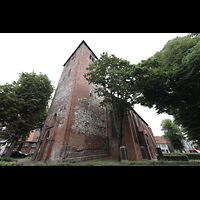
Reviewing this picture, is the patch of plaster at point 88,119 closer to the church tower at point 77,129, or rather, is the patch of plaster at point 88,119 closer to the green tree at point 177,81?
the church tower at point 77,129

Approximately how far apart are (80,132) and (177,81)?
11724 millimetres

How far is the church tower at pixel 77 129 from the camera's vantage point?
9500mm

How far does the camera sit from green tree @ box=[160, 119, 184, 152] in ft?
77.0

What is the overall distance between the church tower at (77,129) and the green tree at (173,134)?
20343 mm

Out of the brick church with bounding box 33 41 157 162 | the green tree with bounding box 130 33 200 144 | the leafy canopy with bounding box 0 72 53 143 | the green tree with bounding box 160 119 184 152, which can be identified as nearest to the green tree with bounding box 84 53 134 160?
the green tree with bounding box 130 33 200 144

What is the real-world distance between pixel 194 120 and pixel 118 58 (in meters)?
9.90

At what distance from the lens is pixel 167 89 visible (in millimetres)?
9711

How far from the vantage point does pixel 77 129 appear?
10.9m

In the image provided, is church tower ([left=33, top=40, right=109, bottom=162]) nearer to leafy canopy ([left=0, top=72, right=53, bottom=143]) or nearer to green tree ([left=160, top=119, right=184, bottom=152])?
leafy canopy ([left=0, top=72, right=53, bottom=143])

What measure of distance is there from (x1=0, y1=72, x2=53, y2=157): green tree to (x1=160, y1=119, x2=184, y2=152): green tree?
100 feet

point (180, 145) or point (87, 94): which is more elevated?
point (87, 94)
